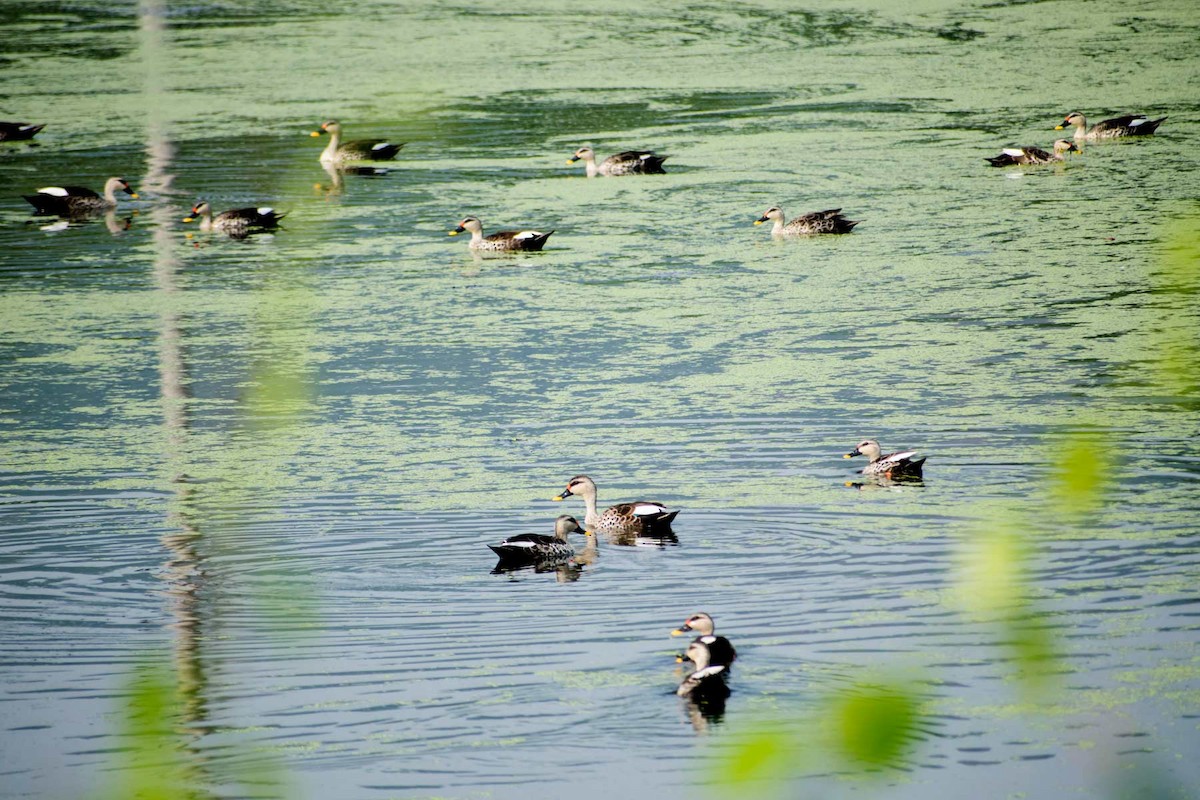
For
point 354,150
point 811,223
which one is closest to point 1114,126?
point 811,223

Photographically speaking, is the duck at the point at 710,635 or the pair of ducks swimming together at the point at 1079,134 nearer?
the duck at the point at 710,635

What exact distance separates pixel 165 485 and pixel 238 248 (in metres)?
6.09

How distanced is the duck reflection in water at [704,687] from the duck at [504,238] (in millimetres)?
7959

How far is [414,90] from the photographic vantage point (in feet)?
67.9

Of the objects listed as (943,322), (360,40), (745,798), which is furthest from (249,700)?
(360,40)

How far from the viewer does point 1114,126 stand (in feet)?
52.8

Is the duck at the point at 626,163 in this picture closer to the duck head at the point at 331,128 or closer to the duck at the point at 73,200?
the duck head at the point at 331,128

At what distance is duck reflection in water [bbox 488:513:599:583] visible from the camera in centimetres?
743

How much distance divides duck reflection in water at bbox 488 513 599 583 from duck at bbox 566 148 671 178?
8406mm

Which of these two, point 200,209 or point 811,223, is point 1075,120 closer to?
point 811,223

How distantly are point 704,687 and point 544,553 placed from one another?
1683mm

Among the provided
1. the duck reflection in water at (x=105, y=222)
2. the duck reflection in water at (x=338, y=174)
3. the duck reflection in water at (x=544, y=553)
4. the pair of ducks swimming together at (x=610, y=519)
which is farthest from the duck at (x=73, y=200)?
the duck reflection in water at (x=544, y=553)

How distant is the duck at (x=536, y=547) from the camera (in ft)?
24.3

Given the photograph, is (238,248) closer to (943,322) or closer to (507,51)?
(943,322)
